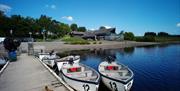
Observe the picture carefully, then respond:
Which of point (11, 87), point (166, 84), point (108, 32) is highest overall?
point (108, 32)

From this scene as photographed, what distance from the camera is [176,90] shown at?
14414mm

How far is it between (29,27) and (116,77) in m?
73.5

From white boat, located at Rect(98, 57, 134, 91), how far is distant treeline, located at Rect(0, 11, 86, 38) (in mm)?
58185

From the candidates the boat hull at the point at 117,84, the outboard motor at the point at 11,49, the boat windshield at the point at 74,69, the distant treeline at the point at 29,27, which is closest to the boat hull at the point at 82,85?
the boat hull at the point at 117,84

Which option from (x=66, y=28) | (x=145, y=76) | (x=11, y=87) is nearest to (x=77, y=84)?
(x=11, y=87)

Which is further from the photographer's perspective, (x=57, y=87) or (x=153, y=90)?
(x=153, y=90)

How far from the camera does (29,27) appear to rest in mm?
78000

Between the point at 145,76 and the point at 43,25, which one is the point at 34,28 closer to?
the point at 43,25

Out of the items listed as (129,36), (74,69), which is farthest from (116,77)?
(129,36)

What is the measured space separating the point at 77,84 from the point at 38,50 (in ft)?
75.3

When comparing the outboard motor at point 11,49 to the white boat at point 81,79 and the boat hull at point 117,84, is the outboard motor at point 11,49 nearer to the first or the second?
the white boat at point 81,79

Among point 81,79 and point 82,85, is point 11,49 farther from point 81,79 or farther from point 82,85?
point 82,85

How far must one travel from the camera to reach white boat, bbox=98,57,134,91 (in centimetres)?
1125


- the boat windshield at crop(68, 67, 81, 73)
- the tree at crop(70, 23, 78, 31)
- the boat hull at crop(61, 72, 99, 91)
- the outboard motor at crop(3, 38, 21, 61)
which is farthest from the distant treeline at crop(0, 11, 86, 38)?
the boat hull at crop(61, 72, 99, 91)
